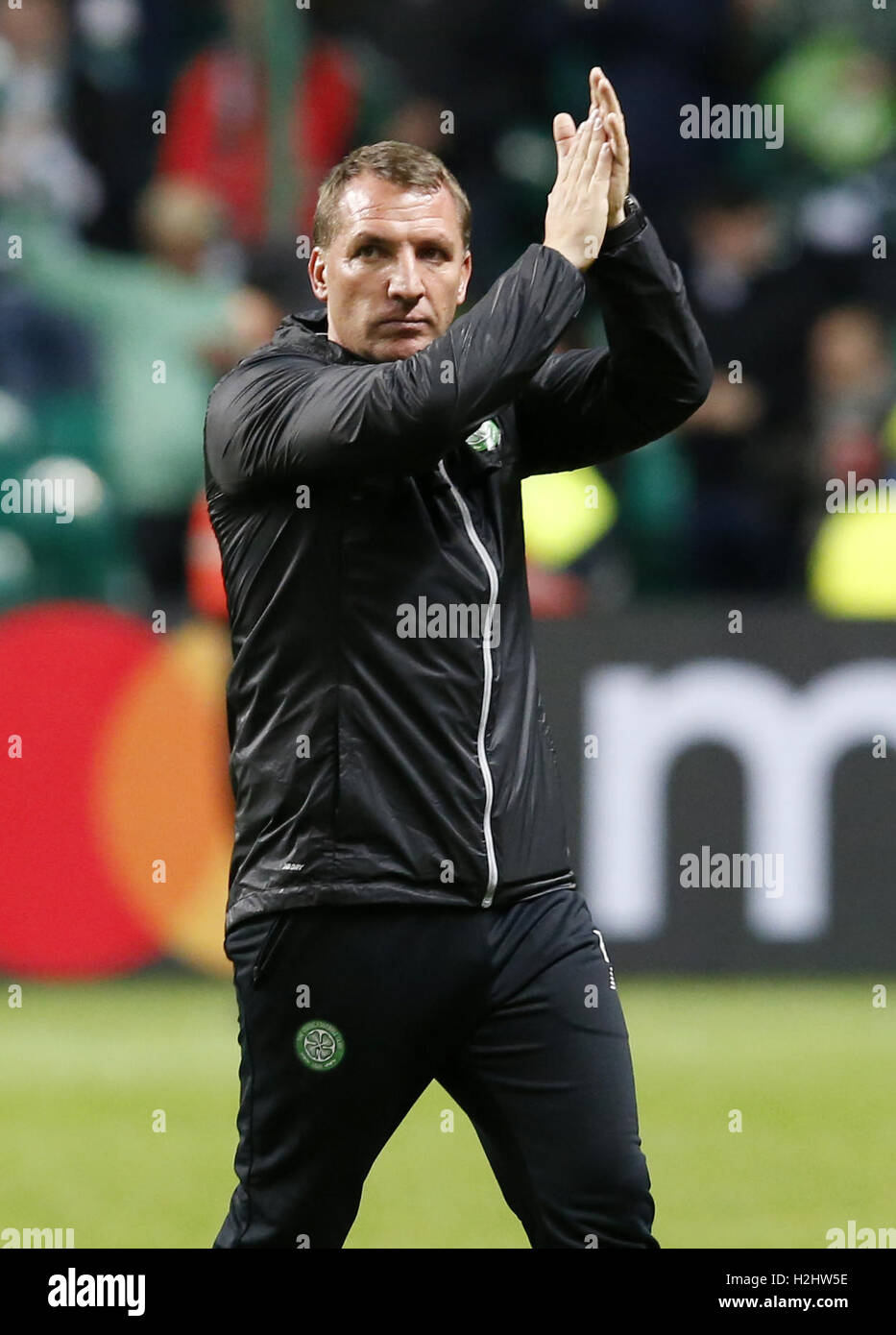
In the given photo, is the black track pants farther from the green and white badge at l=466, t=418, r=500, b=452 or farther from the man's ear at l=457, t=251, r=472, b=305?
the man's ear at l=457, t=251, r=472, b=305

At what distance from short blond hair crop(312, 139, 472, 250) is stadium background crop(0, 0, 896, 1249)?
2.57 metres

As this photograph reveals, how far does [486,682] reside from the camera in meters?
3.82

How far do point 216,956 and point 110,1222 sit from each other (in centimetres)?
276

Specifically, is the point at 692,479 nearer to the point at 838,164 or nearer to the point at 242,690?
the point at 838,164

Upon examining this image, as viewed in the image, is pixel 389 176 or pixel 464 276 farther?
pixel 464 276

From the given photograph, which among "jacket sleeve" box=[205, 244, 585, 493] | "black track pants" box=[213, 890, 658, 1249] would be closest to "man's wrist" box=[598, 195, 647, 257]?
"jacket sleeve" box=[205, 244, 585, 493]

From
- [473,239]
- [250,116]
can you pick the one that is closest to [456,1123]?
→ [473,239]

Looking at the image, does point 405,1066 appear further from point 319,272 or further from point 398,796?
point 319,272

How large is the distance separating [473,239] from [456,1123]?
5.20 meters

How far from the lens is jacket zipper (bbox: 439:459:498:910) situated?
379cm

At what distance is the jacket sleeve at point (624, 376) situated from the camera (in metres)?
3.91

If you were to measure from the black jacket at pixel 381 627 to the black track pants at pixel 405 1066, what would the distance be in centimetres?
8

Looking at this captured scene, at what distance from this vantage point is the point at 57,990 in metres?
8.25

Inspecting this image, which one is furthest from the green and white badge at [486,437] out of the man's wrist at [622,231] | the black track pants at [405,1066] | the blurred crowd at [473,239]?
the blurred crowd at [473,239]
